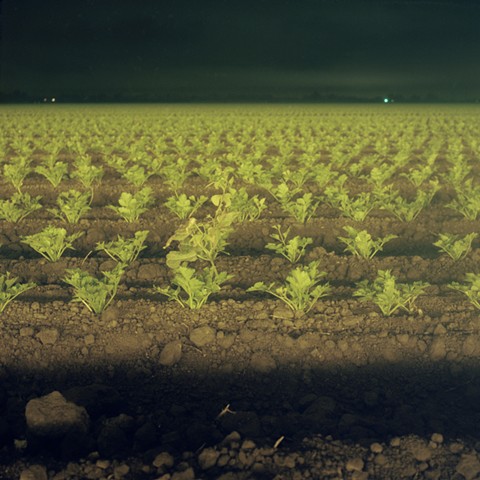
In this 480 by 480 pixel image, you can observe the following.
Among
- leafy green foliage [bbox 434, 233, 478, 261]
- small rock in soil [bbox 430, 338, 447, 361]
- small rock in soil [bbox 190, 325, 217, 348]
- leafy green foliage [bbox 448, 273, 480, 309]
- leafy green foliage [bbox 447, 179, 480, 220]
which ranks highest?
leafy green foliage [bbox 447, 179, 480, 220]

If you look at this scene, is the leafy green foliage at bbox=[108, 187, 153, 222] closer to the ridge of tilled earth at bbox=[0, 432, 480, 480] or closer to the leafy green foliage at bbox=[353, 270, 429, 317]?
the leafy green foliage at bbox=[353, 270, 429, 317]

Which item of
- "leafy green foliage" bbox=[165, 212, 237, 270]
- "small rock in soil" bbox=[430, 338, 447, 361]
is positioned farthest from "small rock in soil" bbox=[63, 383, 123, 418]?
"small rock in soil" bbox=[430, 338, 447, 361]

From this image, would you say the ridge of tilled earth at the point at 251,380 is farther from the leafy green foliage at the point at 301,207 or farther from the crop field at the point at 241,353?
the leafy green foliage at the point at 301,207

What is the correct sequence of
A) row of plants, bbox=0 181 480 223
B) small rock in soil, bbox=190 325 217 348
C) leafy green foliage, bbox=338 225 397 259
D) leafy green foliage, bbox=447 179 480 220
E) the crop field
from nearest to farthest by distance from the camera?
the crop field → small rock in soil, bbox=190 325 217 348 → leafy green foliage, bbox=338 225 397 259 → row of plants, bbox=0 181 480 223 → leafy green foliage, bbox=447 179 480 220

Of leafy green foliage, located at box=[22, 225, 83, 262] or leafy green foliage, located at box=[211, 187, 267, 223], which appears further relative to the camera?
leafy green foliage, located at box=[211, 187, 267, 223]

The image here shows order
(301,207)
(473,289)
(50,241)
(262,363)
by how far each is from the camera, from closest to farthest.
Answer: (262,363) < (473,289) < (50,241) < (301,207)

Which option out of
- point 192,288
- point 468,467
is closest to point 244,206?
point 192,288

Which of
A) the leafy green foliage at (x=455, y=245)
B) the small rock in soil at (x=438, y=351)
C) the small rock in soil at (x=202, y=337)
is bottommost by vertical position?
the small rock in soil at (x=438, y=351)

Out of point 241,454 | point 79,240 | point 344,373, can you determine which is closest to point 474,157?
point 79,240

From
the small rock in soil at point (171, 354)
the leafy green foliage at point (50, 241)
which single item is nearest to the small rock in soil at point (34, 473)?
the small rock in soil at point (171, 354)

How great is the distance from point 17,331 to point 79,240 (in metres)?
2.75

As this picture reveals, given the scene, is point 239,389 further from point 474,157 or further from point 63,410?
point 474,157

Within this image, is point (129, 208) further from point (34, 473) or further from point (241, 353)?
point (34, 473)

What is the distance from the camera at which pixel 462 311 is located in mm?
5016
